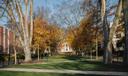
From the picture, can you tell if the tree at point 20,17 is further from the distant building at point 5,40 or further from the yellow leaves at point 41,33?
the distant building at point 5,40

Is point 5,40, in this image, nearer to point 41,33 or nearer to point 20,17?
point 41,33

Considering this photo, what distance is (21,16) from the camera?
3647 centimetres

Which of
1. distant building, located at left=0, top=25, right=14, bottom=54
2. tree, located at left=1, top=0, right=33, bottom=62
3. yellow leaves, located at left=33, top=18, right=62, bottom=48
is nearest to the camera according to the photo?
tree, located at left=1, top=0, right=33, bottom=62

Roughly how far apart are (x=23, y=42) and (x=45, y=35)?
35.4 meters

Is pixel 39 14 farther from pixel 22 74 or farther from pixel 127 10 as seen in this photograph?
pixel 22 74

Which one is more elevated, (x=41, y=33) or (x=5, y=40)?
(x=41, y=33)

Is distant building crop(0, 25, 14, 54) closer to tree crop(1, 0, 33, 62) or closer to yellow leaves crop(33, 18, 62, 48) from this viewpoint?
yellow leaves crop(33, 18, 62, 48)

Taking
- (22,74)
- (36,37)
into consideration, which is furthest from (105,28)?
(36,37)

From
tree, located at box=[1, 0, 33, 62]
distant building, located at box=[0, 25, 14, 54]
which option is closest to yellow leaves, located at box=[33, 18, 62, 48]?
distant building, located at box=[0, 25, 14, 54]

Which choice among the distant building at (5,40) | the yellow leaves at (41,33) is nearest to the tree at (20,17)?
the yellow leaves at (41,33)

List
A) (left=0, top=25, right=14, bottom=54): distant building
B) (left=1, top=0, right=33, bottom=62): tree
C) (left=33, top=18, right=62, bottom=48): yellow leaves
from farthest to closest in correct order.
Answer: (left=0, top=25, right=14, bottom=54): distant building < (left=33, top=18, right=62, bottom=48): yellow leaves < (left=1, top=0, right=33, bottom=62): tree

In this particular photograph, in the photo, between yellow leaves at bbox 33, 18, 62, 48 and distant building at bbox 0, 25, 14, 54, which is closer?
yellow leaves at bbox 33, 18, 62, 48

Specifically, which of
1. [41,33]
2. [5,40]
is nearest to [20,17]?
[41,33]

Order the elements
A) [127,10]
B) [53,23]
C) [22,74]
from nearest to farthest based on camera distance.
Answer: [22,74] → [127,10] → [53,23]
